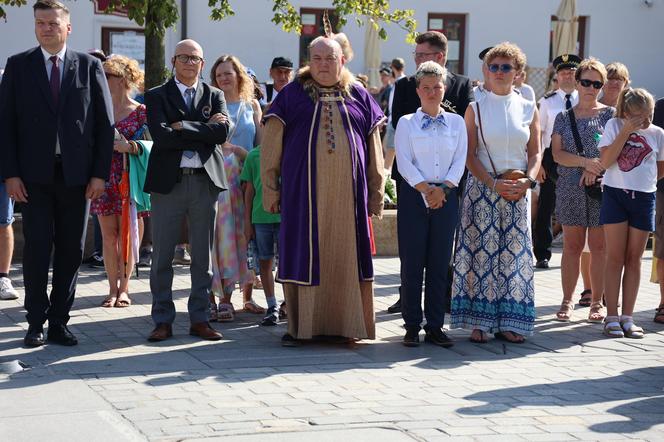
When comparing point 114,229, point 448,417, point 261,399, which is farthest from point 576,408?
point 114,229

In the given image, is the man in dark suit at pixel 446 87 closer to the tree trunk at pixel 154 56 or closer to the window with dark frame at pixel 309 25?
the tree trunk at pixel 154 56

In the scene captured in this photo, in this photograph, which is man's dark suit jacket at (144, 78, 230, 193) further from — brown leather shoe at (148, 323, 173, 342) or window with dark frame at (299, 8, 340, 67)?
window with dark frame at (299, 8, 340, 67)

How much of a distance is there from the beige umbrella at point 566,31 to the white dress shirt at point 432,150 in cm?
1027

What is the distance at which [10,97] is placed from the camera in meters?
7.41

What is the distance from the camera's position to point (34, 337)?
24.4 ft

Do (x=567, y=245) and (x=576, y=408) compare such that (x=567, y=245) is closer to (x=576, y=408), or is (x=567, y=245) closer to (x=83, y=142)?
(x=576, y=408)

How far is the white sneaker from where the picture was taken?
368 inches

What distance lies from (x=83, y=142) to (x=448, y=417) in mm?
3115

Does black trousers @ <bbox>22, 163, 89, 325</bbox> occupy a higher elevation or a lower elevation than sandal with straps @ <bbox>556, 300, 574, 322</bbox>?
higher

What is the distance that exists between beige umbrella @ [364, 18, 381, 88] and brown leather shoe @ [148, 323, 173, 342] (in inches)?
575

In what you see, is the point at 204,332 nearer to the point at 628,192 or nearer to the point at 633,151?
the point at 628,192

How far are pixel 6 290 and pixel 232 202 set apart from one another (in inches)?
83.9

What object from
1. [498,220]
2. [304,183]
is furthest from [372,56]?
[304,183]

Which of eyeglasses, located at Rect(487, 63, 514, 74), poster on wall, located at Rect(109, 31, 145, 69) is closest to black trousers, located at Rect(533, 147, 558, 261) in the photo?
eyeglasses, located at Rect(487, 63, 514, 74)
